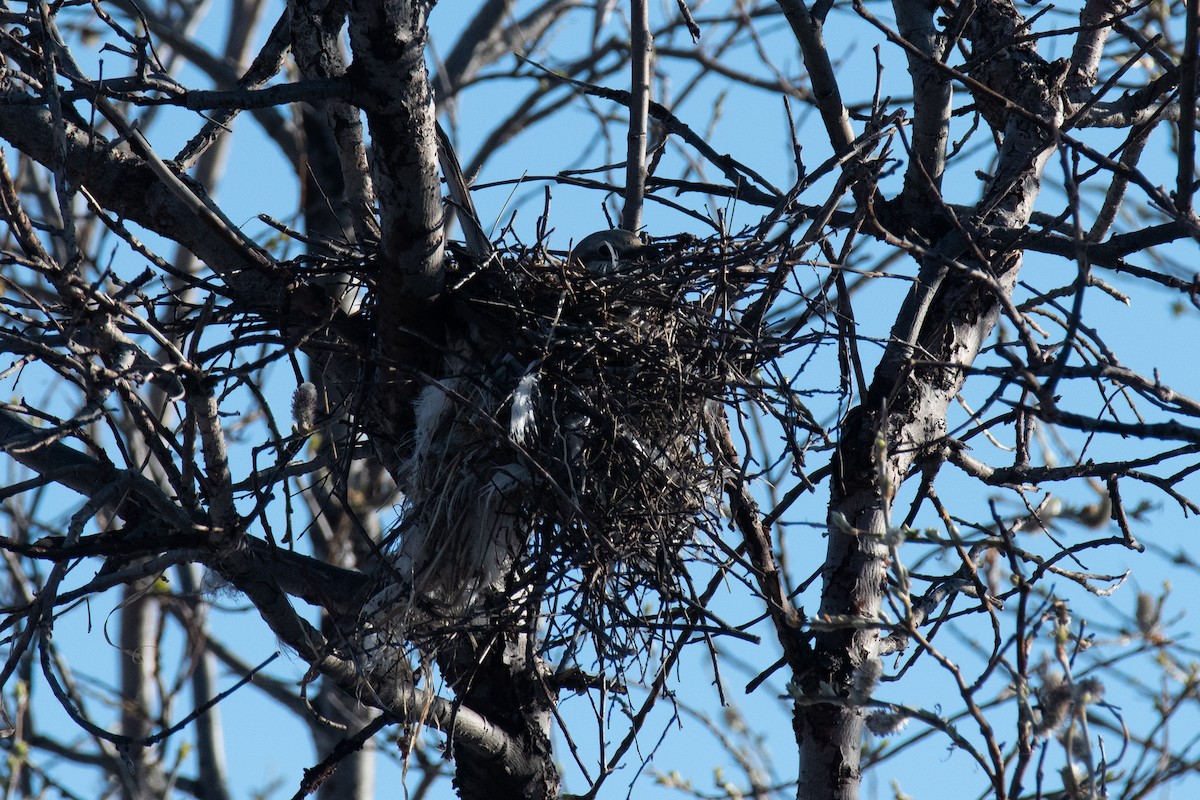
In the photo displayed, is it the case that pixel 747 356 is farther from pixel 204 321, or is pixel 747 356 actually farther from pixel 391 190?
pixel 204 321

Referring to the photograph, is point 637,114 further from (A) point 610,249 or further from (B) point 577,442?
(B) point 577,442

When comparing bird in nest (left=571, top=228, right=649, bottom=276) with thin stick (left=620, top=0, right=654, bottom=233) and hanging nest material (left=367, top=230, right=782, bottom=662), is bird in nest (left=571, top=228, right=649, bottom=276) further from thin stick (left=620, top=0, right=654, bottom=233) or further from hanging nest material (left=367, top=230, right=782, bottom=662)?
hanging nest material (left=367, top=230, right=782, bottom=662)

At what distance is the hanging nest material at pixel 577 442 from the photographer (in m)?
2.87

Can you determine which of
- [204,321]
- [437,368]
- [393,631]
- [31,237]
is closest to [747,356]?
[437,368]

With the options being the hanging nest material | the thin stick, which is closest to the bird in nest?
the thin stick

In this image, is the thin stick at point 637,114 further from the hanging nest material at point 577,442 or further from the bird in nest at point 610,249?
the hanging nest material at point 577,442

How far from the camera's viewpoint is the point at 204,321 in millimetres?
2625

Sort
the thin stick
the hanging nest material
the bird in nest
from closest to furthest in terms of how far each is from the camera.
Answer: the hanging nest material, the bird in nest, the thin stick

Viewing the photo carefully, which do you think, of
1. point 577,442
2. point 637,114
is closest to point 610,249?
point 637,114

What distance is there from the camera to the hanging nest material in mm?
2867

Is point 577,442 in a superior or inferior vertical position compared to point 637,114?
inferior

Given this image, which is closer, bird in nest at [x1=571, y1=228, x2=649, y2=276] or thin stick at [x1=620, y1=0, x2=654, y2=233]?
bird in nest at [x1=571, y1=228, x2=649, y2=276]

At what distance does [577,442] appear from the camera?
292cm

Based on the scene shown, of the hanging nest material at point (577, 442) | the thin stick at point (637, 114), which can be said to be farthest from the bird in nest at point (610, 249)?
the hanging nest material at point (577, 442)
